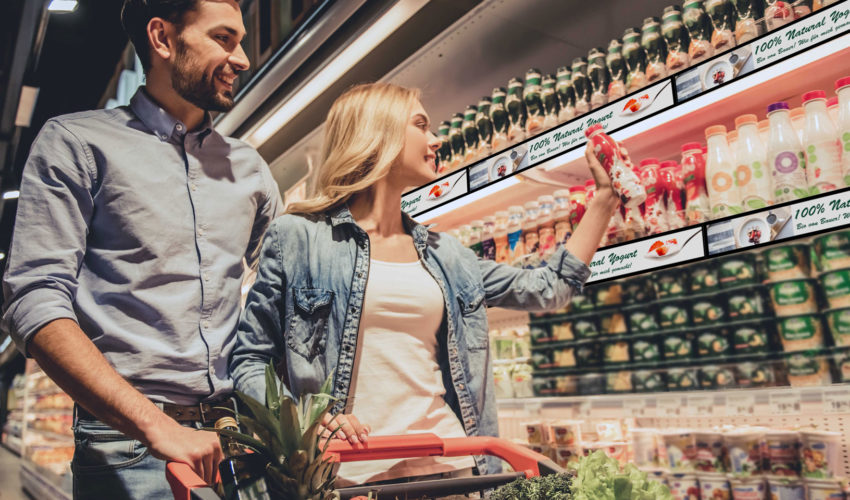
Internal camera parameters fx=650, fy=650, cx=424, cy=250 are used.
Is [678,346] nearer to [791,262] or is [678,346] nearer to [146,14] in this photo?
[791,262]

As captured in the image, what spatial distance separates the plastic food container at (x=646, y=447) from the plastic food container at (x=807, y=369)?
0.50 meters

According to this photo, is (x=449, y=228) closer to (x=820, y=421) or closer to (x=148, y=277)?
(x=820, y=421)

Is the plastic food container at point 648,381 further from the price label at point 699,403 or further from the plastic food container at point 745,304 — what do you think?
the plastic food container at point 745,304

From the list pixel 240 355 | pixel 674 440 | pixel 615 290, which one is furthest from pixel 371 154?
pixel 674 440

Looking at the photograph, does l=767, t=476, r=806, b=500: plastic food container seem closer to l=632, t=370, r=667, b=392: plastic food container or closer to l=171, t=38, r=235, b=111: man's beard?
l=632, t=370, r=667, b=392: plastic food container

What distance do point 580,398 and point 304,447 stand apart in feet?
5.53

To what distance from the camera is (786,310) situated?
197cm

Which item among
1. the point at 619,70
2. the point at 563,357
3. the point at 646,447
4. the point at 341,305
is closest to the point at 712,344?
the point at 646,447

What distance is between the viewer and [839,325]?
6.13ft

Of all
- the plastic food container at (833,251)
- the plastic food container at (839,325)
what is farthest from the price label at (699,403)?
the plastic food container at (833,251)

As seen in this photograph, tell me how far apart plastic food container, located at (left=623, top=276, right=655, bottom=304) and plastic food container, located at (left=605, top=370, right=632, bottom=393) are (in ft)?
0.89

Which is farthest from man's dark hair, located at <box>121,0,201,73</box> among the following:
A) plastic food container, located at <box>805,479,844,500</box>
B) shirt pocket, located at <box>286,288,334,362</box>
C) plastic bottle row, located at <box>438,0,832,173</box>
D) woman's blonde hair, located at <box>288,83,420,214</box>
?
plastic food container, located at <box>805,479,844,500</box>

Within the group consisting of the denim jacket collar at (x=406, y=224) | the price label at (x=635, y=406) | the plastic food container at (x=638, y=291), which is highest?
the denim jacket collar at (x=406, y=224)

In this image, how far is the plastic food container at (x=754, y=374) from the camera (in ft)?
6.51
